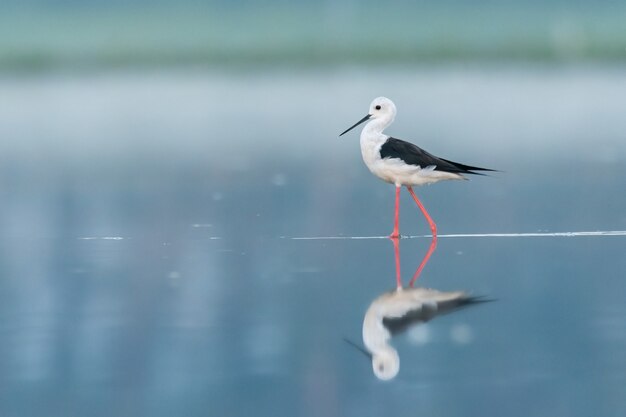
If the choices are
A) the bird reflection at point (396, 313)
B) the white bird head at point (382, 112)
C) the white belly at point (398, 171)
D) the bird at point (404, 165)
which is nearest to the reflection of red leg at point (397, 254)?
the bird reflection at point (396, 313)

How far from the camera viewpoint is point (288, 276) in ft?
24.8

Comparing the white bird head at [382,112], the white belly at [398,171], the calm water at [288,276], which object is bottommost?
the calm water at [288,276]

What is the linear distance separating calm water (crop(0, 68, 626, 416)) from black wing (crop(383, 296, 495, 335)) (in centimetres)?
8

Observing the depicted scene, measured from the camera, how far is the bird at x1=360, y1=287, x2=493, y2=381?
5.45 m

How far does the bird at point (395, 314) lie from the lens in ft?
17.9

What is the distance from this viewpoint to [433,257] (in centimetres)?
820

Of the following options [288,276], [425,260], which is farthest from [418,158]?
[288,276]

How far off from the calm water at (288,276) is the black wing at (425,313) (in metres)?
0.08

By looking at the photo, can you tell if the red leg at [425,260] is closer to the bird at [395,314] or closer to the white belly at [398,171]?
the bird at [395,314]

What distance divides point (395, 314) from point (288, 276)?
1.36 metres

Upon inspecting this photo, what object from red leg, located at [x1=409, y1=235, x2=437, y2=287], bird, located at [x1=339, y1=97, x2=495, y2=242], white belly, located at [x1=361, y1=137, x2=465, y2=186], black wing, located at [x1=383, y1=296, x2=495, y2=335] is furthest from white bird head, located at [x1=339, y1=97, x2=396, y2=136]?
black wing, located at [x1=383, y1=296, x2=495, y2=335]

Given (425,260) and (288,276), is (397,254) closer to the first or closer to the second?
(425,260)

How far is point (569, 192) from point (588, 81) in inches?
691

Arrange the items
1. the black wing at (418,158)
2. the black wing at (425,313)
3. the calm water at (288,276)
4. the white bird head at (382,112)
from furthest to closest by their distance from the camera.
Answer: the white bird head at (382,112) → the black wing at (418,158) → the black wing at (425,313) → the calm water at (288,276)
